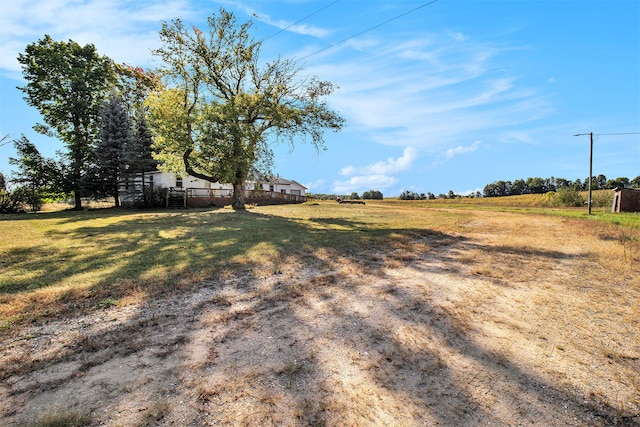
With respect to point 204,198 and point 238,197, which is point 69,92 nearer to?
point 204,198

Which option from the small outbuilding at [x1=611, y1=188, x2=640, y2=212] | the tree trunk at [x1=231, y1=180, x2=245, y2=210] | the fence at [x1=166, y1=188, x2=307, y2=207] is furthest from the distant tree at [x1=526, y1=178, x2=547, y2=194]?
the tree trunk at [x1=231, y1=180, x2=245, y2=210]

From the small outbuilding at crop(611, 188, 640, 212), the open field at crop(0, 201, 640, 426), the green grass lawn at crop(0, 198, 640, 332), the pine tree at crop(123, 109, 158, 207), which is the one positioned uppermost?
the pine tree at crop(123, 109, 158, 207)

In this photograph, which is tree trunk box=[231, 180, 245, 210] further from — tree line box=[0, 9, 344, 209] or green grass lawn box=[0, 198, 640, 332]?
green grass lawn box=[0, 198, 640, 332]

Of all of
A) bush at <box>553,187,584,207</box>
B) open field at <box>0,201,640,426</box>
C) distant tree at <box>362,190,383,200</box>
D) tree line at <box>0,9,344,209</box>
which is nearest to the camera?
open field at <box>0,201,640,426</box>

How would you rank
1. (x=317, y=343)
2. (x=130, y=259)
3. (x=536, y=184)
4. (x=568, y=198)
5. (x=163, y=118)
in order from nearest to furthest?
(x=317, y=343)
(x=130, y=259)
(x=163, y=118)
(x=568, y=198)
(x=536, y=184)

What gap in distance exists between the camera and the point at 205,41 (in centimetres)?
1950

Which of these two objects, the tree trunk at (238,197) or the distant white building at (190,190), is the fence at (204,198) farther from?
the tree trunk at (238,197)

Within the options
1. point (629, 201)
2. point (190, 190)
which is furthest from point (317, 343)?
point (629, 201)

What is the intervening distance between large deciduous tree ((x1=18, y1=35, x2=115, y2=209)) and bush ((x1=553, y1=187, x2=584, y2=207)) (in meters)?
50.3

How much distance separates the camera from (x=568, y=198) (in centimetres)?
3650

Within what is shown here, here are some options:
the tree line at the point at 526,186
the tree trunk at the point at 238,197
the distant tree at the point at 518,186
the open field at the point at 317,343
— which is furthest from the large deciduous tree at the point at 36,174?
the distant tree at the point at 518,186

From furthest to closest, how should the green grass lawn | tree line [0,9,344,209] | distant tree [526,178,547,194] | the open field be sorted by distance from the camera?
1. distant tree [526,178,547,194]
2. tree line [0,9,344,209]
3. the green grass lawn
4. the open field

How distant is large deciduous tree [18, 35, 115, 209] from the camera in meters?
23.6

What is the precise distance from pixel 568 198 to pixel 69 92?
52.8 meters
